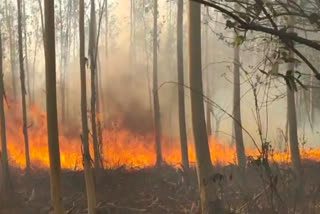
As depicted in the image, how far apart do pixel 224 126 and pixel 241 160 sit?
9.66m

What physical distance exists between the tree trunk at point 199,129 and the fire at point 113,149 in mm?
A: 7555

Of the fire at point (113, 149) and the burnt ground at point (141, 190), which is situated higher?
the fire at point (113, 149)

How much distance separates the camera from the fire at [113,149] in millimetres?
16469

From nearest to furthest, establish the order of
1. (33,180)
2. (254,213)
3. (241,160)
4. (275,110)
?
(254,213), (241,160), (33,180), (275,110)

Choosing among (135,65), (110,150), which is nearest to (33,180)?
(110,150)

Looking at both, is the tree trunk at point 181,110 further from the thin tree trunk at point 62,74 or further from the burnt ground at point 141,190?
the thin tree trunk at point 62,74

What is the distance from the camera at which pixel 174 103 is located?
63.9 feet

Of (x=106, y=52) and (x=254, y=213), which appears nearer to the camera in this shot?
(x=254, y=213)

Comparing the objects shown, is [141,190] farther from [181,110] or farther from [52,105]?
[52,105]

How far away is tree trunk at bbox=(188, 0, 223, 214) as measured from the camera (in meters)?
7.91

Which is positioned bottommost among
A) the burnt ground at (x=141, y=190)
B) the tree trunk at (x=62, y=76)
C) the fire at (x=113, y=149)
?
the burnt ground at (x=141, y=190)

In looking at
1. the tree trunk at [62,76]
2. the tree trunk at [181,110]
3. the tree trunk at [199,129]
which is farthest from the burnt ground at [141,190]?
the tree trunk at [62,76]

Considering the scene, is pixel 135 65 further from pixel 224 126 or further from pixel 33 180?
pixel 33 180

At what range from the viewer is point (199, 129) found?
8125 mm
